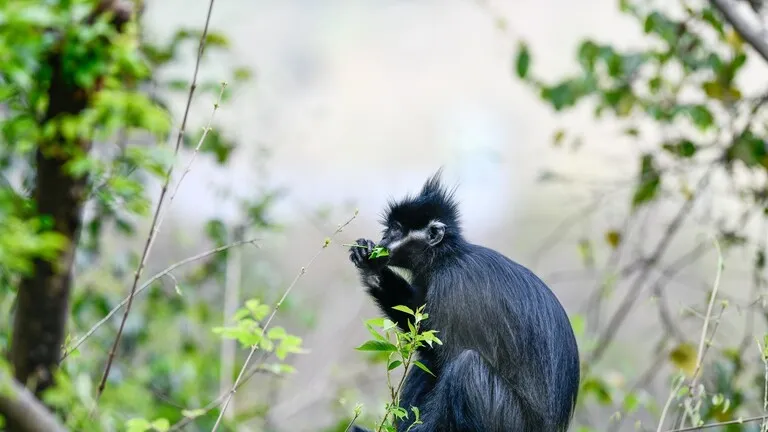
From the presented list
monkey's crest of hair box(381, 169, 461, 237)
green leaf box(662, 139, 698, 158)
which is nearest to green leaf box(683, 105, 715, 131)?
green leaf box(662, 139, 698, 158)

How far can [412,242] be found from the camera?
183 inches

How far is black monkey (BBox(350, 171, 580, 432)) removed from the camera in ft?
13.2

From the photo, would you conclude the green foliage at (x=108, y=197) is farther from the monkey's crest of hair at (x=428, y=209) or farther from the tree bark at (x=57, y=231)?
the monkey's crest of hair at (x=428, y=209)

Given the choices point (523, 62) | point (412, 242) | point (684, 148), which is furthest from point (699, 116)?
point (412, 242)

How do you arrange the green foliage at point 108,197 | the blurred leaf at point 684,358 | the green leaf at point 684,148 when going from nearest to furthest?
the green foliage at point 108,197, the blurred leaf at point 684,358, the green leaf at point 684,148

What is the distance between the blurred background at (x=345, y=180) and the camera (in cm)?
452

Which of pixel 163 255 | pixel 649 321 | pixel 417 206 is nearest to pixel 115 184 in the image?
pixel 417 206

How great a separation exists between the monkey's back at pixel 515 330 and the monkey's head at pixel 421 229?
1.05ft

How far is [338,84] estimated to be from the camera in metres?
16.0

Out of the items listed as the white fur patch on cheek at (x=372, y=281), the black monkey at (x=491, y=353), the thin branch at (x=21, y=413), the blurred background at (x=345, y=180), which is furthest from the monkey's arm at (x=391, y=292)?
the thin branch at (x=21, y=413)

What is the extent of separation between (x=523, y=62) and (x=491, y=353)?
2313 mm

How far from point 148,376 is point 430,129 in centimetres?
941

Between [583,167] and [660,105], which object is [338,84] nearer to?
[583,167]

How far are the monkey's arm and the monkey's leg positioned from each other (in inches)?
27.2
